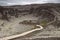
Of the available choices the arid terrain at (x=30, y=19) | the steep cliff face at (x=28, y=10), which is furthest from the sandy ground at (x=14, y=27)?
the steep cliff face at (x=28, y=10)

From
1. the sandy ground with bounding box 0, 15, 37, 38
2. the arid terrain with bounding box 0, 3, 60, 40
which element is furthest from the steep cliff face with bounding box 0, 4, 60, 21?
the sandy ground with bounding box 0, 15, 37, 38

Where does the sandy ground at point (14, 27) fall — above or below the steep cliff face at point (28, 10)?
below

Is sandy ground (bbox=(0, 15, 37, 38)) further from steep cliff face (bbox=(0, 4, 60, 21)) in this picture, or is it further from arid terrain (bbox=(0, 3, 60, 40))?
steep cliff face (bbox=(0, 4, 60, 21))

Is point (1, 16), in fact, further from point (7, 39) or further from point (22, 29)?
point (7, 39)

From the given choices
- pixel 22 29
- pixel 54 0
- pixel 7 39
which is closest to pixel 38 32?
pixel 22 29

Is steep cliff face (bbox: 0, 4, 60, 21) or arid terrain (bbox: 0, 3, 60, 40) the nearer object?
arid terrain (bbox: 0, 3, 60, 40)

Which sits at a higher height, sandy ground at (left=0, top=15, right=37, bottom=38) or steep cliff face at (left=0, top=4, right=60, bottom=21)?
steep cliff face at (left=0, top=4, right=60, bottom=21)

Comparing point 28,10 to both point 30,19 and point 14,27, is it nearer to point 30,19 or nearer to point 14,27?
point 30,19

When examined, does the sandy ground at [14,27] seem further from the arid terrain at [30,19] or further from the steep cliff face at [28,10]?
the steep cliff face at [28,10]
